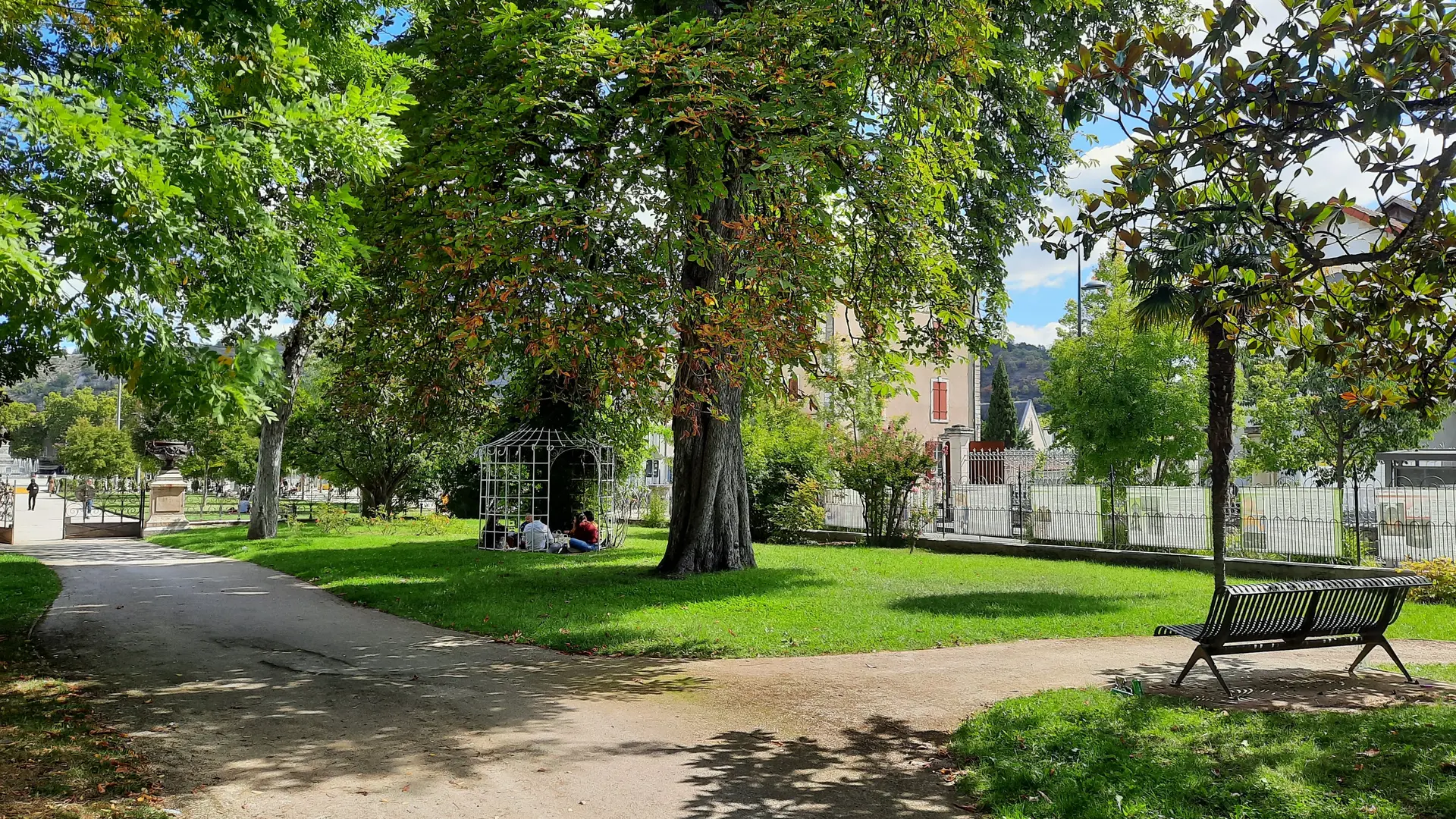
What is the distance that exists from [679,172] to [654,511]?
22147 mm

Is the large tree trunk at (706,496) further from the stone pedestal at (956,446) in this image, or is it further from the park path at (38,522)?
the stone pedestal at (956,446)

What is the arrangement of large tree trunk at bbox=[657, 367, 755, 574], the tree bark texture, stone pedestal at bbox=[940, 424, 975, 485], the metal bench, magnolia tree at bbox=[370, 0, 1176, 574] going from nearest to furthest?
the metal bench
magnolia tree at bbox=[370, 0, 1176, 574]
the tree bark texture
large tree trunk at bbox=[657, 367, 755, 574]
stone pedestal at bbox=[940, 424, 975, 485]

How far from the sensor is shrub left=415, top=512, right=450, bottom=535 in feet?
90.4

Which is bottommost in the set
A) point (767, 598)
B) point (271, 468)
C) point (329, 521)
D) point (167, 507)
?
point (767, 598)

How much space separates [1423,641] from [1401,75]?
327 inches

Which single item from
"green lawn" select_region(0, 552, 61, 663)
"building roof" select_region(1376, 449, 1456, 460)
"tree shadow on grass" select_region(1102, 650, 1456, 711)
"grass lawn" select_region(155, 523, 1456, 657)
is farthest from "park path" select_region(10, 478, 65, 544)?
"building roof" select_region(1376, 449, 1456, 460)

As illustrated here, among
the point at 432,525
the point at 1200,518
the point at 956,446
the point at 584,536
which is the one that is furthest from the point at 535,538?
the point at 956,446

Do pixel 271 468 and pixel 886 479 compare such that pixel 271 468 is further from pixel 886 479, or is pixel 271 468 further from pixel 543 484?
pixel 886 479

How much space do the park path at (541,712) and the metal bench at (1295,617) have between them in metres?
0.33

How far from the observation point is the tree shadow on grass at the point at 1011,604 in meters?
12.1

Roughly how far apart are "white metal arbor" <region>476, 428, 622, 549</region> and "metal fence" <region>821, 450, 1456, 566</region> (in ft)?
23.8

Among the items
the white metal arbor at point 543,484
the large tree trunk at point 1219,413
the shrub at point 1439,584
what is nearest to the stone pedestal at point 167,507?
the white metal arbor at point 543,484

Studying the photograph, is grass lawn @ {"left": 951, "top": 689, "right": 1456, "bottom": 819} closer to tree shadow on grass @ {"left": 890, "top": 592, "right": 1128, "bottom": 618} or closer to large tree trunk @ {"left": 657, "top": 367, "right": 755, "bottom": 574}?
tree shadow on grass @ {"left": 890, "top": 592, "right": 1128, "bottom": 618}

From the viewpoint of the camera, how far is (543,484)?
78.8ft
